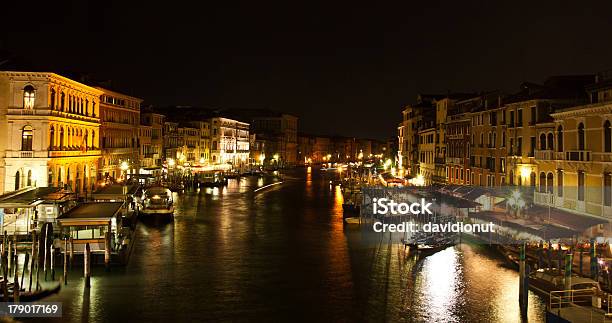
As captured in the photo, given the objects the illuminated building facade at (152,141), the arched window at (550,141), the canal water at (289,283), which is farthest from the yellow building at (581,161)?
the illuminated building facade at (152,141)

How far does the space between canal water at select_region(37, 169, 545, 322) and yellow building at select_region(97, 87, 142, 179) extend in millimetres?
18173

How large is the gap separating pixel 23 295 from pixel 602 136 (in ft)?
65.4

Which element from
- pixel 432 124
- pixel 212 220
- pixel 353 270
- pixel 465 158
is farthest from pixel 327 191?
pixel 353 270

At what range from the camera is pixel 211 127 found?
285 feet

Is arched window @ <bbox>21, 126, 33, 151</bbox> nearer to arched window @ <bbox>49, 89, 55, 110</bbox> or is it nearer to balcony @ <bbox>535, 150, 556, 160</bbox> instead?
arched window @ <bbox>49, 89, 55, 110</bbox>

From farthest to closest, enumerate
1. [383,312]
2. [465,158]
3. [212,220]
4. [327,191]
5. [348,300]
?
1. [327,191]
2. [465,158]
3. [212,220]
4. [348,300]
5. [383,312]

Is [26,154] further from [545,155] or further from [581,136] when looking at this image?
[581,136]

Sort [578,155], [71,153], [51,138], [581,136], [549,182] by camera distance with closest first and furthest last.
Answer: [578,155] < [581,136] < [549,182] < [51,138] < [71,153]

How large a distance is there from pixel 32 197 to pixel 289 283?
42.1 feet

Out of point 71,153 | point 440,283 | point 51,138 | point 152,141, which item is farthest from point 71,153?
point 152,141

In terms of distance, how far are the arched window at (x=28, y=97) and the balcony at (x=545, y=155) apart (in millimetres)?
26494

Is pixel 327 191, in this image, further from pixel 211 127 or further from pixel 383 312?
pixel 383 312

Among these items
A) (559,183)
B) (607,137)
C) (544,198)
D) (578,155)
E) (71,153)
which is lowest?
(544,198)

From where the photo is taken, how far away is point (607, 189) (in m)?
20.0
